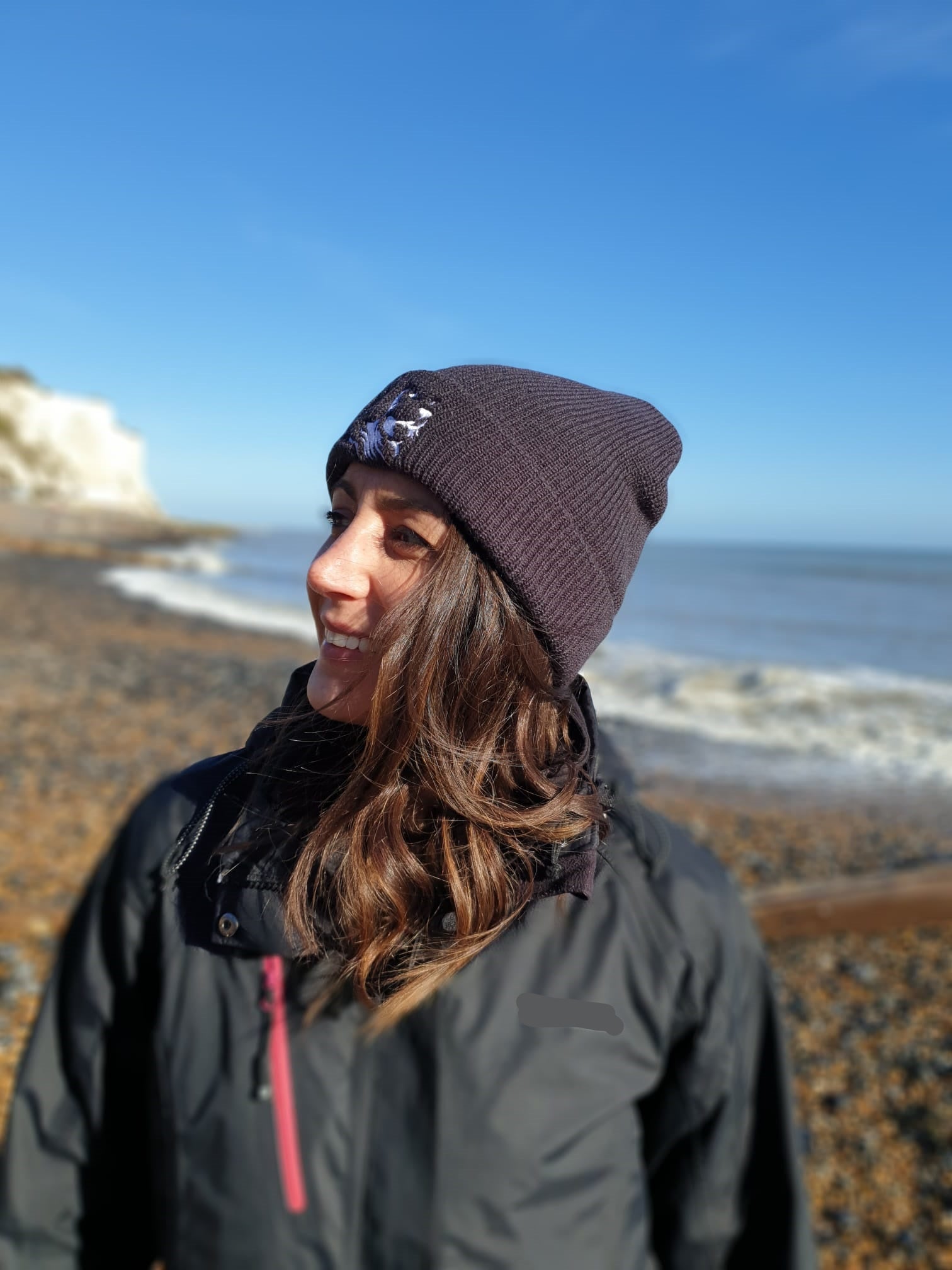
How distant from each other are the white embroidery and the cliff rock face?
286 feet

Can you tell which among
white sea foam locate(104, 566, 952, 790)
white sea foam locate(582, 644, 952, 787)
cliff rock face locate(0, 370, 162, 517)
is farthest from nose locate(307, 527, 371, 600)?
cliff rock face locate(0, 370, 162, 517)

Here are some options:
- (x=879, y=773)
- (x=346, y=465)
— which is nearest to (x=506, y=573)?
(x=346, y=465)

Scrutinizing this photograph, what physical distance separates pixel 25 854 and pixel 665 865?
234 inches

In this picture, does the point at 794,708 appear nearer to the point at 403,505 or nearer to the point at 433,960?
the point at 433,960

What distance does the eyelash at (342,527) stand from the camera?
1054 mm

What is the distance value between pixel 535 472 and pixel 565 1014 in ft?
3.82

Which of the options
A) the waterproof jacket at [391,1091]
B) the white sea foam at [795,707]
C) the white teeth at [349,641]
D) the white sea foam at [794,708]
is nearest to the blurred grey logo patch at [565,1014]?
the waterproof jacket at [391,1091]

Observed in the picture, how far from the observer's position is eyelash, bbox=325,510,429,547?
1054 mm

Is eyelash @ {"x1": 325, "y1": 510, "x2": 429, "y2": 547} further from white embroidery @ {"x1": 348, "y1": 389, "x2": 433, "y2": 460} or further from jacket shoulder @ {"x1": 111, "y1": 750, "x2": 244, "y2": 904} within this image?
jacket shoulder @ {"x1": 111, "y1": 750, "x2": 244, "y2": 904}

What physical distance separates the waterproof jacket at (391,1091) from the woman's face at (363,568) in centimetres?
64

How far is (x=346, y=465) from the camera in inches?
45.5

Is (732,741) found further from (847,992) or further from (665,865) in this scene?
(665,865)

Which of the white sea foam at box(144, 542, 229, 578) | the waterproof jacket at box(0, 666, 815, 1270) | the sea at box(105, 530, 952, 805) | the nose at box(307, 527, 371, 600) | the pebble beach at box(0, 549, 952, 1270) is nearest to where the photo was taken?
the nose at box(307, 527, 371, 600)

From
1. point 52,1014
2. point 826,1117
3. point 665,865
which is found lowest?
point 826,1117
